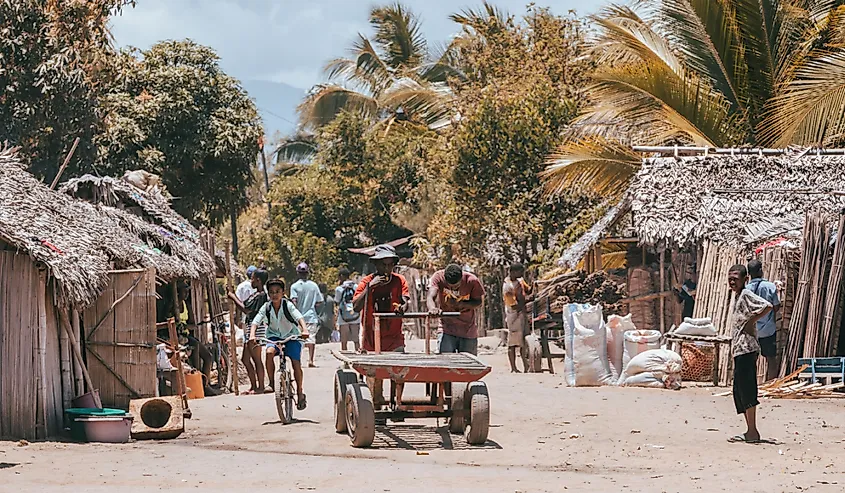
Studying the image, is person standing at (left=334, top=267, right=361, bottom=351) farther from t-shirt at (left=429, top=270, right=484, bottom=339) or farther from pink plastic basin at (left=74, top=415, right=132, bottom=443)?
pink plastic basin at (left=74, top=415, right=132, bottom=443)

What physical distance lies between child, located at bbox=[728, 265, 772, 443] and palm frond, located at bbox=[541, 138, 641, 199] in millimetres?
12723

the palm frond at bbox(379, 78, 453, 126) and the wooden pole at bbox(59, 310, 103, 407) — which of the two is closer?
the wooden pole at bbox(59, 310, 103, 407)

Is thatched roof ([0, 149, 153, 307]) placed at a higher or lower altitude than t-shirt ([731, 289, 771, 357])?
higher

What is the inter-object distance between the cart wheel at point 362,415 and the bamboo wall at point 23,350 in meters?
3.30

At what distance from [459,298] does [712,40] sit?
14.8m

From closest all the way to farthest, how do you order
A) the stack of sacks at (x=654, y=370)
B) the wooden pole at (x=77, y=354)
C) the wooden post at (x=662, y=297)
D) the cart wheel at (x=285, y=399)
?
the wooden pole at (x=77, y=354) → the cart wheel at (x=285, y=399) → the stack of sacks at (x=654, y=370) → the wooden post at (x=662, y=297)

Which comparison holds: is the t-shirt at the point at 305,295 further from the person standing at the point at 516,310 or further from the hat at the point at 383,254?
the hat at the point at 383,254

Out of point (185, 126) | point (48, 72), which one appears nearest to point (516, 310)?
point (48, 72)

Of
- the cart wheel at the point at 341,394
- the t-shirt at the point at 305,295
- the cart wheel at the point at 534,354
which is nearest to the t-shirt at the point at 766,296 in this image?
the cart wheel at the point at 534,354

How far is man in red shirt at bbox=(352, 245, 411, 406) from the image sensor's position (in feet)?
38.3

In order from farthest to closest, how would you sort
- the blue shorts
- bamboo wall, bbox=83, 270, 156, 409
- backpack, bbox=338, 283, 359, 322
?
backpack, bbox=338, 283, 359, 322, the blue shorts, bamboo wall, bbox=83, 270, 156, 409

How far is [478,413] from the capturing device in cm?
1059

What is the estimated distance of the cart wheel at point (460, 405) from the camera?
11.0 metres

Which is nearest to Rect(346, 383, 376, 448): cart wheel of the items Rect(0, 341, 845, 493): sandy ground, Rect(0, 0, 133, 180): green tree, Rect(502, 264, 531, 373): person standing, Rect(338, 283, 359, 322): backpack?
Rect(0, 341, 845, 493): sandy ground
